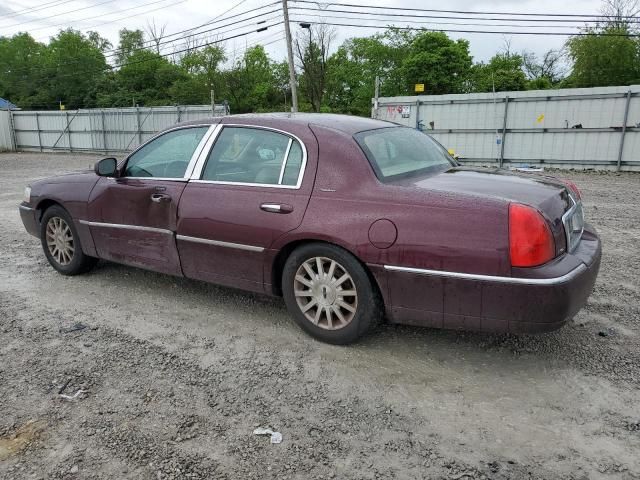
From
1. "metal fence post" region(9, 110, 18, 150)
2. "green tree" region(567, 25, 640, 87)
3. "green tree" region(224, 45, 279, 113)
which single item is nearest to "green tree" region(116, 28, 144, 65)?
"green tree" region(224, 45, 279, 113)

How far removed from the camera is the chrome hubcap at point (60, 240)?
5047 mm

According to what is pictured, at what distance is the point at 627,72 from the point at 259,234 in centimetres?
4344

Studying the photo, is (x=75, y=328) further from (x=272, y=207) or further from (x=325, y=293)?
(x=325, y=293)

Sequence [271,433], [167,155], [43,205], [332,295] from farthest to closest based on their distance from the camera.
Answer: [43,205]
[167,155]
[332,295]
[271,433]

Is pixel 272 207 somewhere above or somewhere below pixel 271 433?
above

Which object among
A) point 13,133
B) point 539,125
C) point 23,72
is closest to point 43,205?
point 539,125

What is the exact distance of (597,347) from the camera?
11.4 ft

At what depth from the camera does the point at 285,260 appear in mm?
3674

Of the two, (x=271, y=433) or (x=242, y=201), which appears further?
(x=242, y=201)

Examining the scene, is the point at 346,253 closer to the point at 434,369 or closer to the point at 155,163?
the point at 434,369

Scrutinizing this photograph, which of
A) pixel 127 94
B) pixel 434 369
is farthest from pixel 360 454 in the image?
pixel 127 94

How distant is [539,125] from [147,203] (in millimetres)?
13585

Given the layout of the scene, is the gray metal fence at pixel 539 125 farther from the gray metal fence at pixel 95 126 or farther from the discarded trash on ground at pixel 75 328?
the discarded trash on ground at pixel 75 328

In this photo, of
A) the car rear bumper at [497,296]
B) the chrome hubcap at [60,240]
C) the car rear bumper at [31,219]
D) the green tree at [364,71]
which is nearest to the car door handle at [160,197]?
the chrome hubcap at [60,240]
